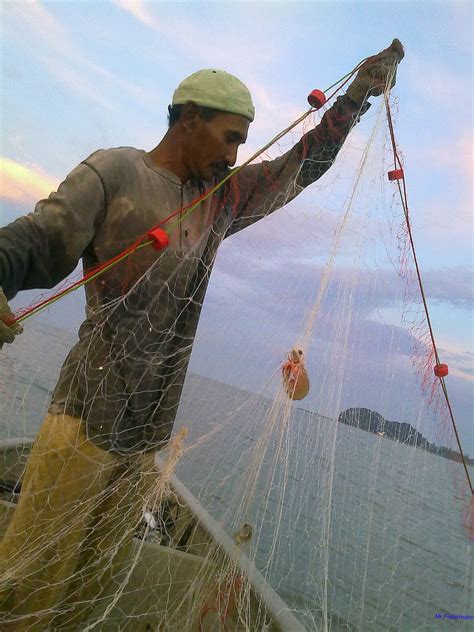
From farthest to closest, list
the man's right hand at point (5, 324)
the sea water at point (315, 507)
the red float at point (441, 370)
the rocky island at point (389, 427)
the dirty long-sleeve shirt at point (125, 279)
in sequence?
the rocky island at point (389, 427) → the red float at point (441, 370) → the sea water at point (315, 507) → the dirty long-sleeve shirt at point (125, 279) → the man's right hand at point (5, 324)

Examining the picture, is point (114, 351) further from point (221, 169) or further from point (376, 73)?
point (376, 73)

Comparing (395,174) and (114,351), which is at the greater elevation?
(395,174)

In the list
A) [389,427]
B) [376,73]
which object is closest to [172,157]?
[376,73]

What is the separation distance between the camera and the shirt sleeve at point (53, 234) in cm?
148

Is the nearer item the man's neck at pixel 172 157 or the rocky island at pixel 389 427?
the man's neck at pixel 172 157

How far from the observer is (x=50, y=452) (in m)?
1.83

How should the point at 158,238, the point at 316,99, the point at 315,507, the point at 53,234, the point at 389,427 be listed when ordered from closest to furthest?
the point at 53,234 → the point at 158,238 → the point at 316,99 → the point at 389,427 → the point at 315,507

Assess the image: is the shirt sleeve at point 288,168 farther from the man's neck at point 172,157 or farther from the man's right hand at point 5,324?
the man's right hand at point 5,324

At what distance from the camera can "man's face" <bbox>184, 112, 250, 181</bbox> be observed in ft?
6.14

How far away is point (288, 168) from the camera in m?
2.35

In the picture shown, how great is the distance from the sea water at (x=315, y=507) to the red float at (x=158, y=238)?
0.66 meters

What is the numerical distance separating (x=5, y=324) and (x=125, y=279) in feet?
1.65

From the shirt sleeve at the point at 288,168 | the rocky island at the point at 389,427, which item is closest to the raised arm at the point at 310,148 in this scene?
the shirt sleeve at the point at 288,168

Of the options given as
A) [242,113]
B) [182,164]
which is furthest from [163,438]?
[242,113]
